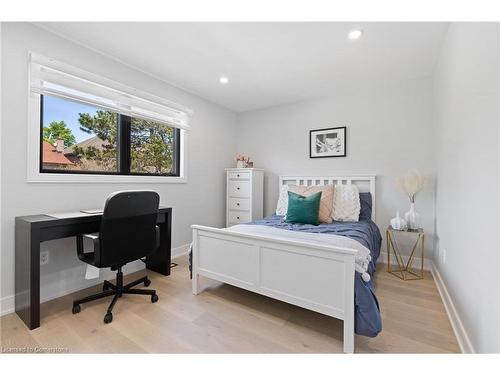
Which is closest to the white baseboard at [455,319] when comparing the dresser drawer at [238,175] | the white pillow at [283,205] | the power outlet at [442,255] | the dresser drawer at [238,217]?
the power outlet at [442,255]

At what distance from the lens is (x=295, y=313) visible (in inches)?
72.7

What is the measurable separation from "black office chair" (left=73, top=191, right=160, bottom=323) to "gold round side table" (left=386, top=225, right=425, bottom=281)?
2.56m

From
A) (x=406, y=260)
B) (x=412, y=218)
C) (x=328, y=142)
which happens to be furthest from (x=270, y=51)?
(x=406, y=260)

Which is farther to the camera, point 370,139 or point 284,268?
point 370,139

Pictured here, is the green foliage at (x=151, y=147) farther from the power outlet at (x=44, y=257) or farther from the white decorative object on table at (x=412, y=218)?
the white decorative object on table at (x=412, y=218)

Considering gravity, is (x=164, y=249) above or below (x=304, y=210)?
below

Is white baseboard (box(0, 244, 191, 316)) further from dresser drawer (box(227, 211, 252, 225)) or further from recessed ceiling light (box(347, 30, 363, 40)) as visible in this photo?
recessed ceiling light (box(347, 30, 363, 40))

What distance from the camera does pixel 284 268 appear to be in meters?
1.70

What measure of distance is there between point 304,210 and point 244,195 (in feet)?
4.18

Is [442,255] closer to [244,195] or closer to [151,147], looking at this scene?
[244,195]

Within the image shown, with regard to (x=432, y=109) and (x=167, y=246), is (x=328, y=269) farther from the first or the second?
(x=432, y=109)

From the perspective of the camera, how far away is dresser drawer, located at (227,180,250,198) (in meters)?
3.62

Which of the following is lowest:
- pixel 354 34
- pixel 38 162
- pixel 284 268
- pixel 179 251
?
pixel 179 251
